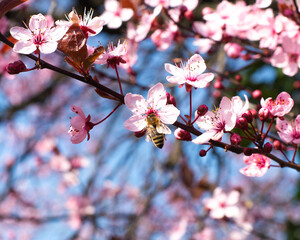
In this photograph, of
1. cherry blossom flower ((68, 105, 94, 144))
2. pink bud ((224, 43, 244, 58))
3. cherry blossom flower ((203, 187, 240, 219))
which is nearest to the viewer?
cherry blossom flower ((68, 105, 94, 144))

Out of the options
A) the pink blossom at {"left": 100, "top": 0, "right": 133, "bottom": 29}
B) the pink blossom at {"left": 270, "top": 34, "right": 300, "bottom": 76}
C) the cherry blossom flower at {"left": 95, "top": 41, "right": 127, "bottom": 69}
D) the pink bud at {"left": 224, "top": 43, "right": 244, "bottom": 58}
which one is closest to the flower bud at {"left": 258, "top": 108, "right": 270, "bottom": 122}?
the cherry blossom flower at {"left": 95, "top": 41, "right": 127, "bottom": 69}

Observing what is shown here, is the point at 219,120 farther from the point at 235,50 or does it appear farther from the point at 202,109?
the point at 235,50

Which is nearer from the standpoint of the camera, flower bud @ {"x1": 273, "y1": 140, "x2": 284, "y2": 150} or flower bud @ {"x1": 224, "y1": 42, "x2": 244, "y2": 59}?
flower bud @ {"x1": 273, "y1": 140, "x2": 284, "y2": 150}

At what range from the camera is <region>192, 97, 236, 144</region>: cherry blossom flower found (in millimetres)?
883

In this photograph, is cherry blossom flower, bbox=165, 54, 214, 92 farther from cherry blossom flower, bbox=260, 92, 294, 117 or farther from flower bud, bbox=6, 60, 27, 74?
flower bud, bbox=6, 60, 27, 74

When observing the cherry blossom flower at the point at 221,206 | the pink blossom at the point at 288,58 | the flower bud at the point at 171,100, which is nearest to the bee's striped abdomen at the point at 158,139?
the flower bud at the point at 171,100

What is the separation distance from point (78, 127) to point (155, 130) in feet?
0.78

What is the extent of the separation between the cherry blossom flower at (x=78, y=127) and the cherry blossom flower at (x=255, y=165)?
0.52 meters

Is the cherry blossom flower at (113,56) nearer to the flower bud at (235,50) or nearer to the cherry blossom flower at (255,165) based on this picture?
the cherry blossom flower at (255,165)

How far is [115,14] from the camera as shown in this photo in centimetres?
184

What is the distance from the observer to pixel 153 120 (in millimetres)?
917

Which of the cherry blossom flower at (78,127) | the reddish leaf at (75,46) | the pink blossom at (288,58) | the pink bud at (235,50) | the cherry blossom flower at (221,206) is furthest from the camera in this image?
the cherry blossom flower at (221,206)

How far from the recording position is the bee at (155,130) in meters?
0.90

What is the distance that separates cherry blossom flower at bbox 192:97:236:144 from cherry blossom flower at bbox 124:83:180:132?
13 cm
